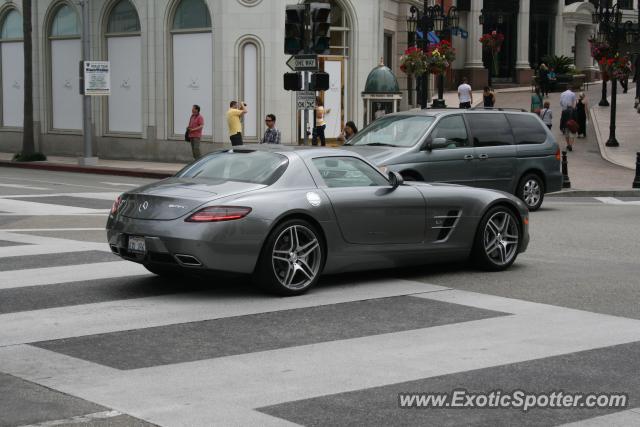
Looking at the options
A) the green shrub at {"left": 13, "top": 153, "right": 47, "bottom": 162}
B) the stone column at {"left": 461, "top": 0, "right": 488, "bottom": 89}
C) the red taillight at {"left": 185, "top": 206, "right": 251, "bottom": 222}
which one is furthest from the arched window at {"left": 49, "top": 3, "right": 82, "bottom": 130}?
the stone column at {"left": 461, "top": 0, "right": 488, "bottom": 89}

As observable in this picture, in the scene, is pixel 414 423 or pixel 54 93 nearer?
pixel 414 423

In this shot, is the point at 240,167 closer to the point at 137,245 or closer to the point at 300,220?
the point at 300,220

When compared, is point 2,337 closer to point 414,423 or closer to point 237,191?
point 237,191

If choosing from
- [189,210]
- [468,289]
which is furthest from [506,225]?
[189,210]

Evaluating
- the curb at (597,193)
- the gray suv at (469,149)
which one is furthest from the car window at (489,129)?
the curb at (597,193)

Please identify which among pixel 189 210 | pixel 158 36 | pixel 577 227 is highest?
pixel 158 36

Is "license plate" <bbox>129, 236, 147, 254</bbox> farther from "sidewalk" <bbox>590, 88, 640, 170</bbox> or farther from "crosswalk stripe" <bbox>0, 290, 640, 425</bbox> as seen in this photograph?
"sidewalk" <bbox>590, 88, 640, 170</bbox>

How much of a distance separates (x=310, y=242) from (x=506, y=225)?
266cm

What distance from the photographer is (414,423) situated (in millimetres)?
5980

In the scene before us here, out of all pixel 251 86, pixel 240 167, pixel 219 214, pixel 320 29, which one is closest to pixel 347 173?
pixel 240 167

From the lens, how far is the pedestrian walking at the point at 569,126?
34250mm

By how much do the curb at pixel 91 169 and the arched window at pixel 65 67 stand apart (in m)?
3.82

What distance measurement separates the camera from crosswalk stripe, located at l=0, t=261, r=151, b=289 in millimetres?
10357

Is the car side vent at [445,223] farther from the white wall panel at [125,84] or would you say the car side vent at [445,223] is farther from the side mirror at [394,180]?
the white wall panel at [125,84]
